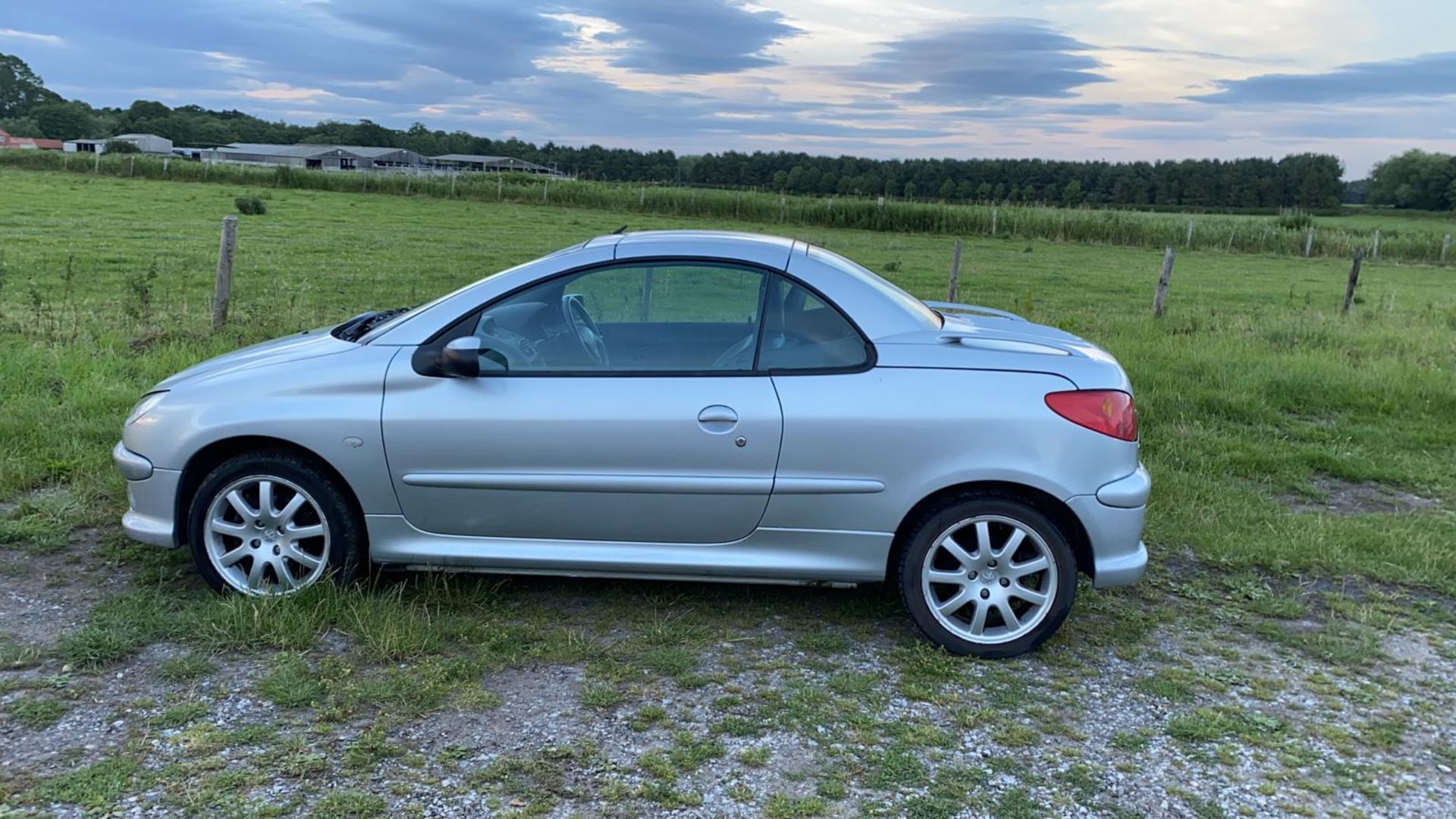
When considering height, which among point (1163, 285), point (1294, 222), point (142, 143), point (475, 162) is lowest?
point (1163, 285)

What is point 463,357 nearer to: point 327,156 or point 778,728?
point 778,728

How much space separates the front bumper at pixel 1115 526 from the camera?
389cm

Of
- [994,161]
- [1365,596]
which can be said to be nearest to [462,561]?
[1365,596]

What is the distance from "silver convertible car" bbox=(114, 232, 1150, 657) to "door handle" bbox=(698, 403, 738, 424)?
15 mm

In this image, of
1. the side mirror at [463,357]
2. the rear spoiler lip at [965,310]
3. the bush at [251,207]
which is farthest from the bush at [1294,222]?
the side mirror at [463,357]

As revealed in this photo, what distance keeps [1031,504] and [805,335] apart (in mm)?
1113

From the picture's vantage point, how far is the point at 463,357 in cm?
392

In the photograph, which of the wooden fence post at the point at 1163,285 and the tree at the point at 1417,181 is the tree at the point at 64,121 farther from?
the wooden fence post at the point at 1163,285

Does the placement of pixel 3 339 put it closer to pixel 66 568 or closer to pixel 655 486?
pixel 66 568

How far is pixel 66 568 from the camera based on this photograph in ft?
15.3

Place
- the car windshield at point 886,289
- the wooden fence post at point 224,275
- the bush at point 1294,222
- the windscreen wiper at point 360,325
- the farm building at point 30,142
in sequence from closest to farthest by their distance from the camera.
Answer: the car windshield at point 886,289
the windscreen wiper at point 360,325
the wooden fence post at point 224,275
the bush at point 1294,222
the farm building at point 30,142

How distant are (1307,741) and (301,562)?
3.86 metres

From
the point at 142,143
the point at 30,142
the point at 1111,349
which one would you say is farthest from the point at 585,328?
the point at 30,142

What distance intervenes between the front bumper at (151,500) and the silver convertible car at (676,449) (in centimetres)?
1
